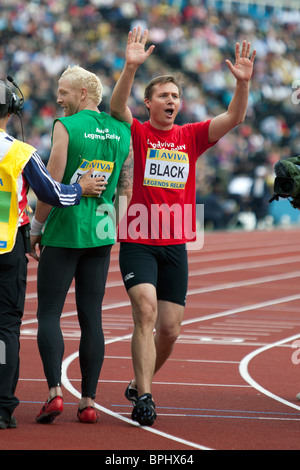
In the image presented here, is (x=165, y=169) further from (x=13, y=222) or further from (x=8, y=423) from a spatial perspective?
(x=8, y=423)

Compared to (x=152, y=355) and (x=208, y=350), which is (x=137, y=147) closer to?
(x=152, y=355)

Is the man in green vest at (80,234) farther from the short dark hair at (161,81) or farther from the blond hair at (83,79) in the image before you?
the short dark hair at (161,81)

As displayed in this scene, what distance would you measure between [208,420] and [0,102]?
229 centimetres

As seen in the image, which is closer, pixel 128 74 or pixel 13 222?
pixel 13 222

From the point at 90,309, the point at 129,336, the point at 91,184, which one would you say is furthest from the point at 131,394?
the point at 129,336

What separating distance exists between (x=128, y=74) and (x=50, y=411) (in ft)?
6.85

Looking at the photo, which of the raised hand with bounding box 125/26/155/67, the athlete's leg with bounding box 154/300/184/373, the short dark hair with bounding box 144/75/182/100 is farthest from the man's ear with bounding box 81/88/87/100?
the athlete's leg with bounding box 154/300/184/373

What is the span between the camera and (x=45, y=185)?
5.80m

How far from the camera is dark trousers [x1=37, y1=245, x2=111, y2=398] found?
610cm

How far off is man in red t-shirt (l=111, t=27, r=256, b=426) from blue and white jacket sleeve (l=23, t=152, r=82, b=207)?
2.32ft

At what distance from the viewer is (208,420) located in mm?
6246

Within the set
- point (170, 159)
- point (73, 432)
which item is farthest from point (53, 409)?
point (170, 159)

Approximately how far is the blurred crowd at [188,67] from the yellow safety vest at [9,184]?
18.5 m

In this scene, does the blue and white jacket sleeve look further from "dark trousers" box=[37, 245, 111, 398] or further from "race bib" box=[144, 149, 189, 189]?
"race bib" box=[144, 149, 189, 189]
